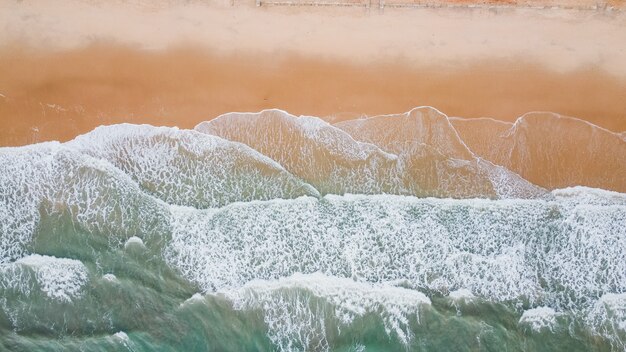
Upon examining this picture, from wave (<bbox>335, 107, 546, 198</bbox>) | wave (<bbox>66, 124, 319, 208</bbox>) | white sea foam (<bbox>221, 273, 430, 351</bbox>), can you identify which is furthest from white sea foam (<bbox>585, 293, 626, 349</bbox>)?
wave (<bbox>66, 124, 319, 208</bbox>)

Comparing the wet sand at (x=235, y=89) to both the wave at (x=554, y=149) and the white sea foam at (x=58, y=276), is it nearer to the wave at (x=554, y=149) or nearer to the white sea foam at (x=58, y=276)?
the wave at (x=554, y=149)

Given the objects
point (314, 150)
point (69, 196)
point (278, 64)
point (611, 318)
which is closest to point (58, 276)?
point (69, 196)

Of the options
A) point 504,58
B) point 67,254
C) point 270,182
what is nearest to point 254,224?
point 270,182

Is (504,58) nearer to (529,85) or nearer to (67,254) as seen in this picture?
(529,85)

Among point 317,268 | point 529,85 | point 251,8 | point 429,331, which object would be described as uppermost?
point 251,8

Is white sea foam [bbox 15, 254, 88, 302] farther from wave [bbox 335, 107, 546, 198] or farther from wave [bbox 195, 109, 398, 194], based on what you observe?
wave [bbox 335, 107, 546, 198]

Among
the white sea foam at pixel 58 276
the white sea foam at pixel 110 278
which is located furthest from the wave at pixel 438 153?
the white sea foam at pixel 58 276

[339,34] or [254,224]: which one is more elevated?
[339,34]

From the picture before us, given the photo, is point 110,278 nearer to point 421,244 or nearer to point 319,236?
point 319,236
